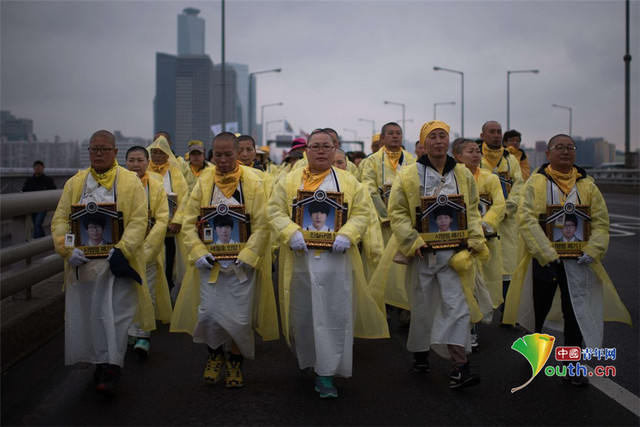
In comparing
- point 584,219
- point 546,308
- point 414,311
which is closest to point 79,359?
point 414,311

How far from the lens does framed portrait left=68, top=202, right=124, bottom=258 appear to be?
5.23 m

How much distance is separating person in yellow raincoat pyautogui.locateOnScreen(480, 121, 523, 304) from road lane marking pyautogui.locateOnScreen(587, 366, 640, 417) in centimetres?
274

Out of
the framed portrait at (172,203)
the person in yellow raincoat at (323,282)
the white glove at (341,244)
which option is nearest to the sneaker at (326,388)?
the person in yellow raincoat at (323,282)

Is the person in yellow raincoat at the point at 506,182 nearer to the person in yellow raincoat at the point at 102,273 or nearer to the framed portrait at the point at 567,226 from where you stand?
the framed portrait at the point at 567,226

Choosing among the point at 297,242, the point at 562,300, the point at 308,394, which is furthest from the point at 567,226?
the point at 308,394

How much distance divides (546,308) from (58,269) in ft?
17.9

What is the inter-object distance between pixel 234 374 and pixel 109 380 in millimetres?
1024

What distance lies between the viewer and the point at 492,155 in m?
8.26

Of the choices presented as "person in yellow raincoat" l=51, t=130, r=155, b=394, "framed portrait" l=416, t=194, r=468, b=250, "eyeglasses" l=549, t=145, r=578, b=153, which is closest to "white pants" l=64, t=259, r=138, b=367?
"person in yellow raincoat" l=51, t=130, r=155, b=394

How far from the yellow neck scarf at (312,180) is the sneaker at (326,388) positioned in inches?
63.2

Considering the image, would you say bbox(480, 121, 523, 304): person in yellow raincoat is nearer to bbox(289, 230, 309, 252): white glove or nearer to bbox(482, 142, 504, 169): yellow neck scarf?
bbox(482, 142, 504, 169): yellow neck scarf

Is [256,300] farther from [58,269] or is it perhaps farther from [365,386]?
[58,269]

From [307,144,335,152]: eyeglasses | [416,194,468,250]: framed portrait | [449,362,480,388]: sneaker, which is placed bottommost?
[449,362,480,388]: sneaker

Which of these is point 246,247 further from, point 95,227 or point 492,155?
point 492,155
